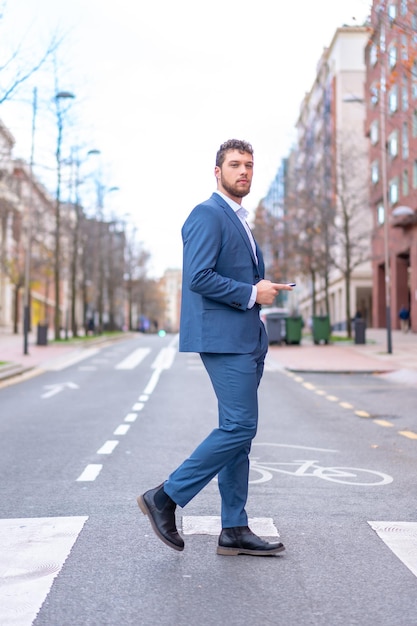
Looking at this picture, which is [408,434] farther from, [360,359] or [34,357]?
[34,357]

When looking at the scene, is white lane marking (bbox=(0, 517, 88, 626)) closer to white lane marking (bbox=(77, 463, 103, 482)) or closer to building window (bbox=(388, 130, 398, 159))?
white lane marking (bbox=(77, 463, 103, 482))

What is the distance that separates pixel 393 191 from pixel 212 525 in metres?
43.5

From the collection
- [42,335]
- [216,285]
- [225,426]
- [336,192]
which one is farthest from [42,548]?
[336,192]

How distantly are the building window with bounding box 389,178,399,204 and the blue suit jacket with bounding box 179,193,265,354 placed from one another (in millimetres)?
42788

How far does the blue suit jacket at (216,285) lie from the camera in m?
4.41

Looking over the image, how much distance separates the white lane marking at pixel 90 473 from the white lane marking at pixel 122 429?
A: 2447 millimetres

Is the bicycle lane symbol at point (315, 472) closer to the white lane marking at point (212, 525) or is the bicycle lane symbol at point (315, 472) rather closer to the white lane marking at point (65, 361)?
the white lane marking at point (212, 525)

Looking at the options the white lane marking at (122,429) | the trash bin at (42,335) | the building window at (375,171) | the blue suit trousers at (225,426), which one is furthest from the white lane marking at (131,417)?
the building window at (375,171)

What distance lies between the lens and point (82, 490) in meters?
6.57

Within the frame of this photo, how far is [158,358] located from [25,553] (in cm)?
2602

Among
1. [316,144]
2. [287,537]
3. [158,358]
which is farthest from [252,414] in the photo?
[316,144]

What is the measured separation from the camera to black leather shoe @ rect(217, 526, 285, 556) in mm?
4602

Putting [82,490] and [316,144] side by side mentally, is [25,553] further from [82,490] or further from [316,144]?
[316,144]

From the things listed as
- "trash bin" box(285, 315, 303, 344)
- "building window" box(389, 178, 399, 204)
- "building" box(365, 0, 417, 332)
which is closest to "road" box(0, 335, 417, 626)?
"trash bin" box(285, 315, 303, 344)
